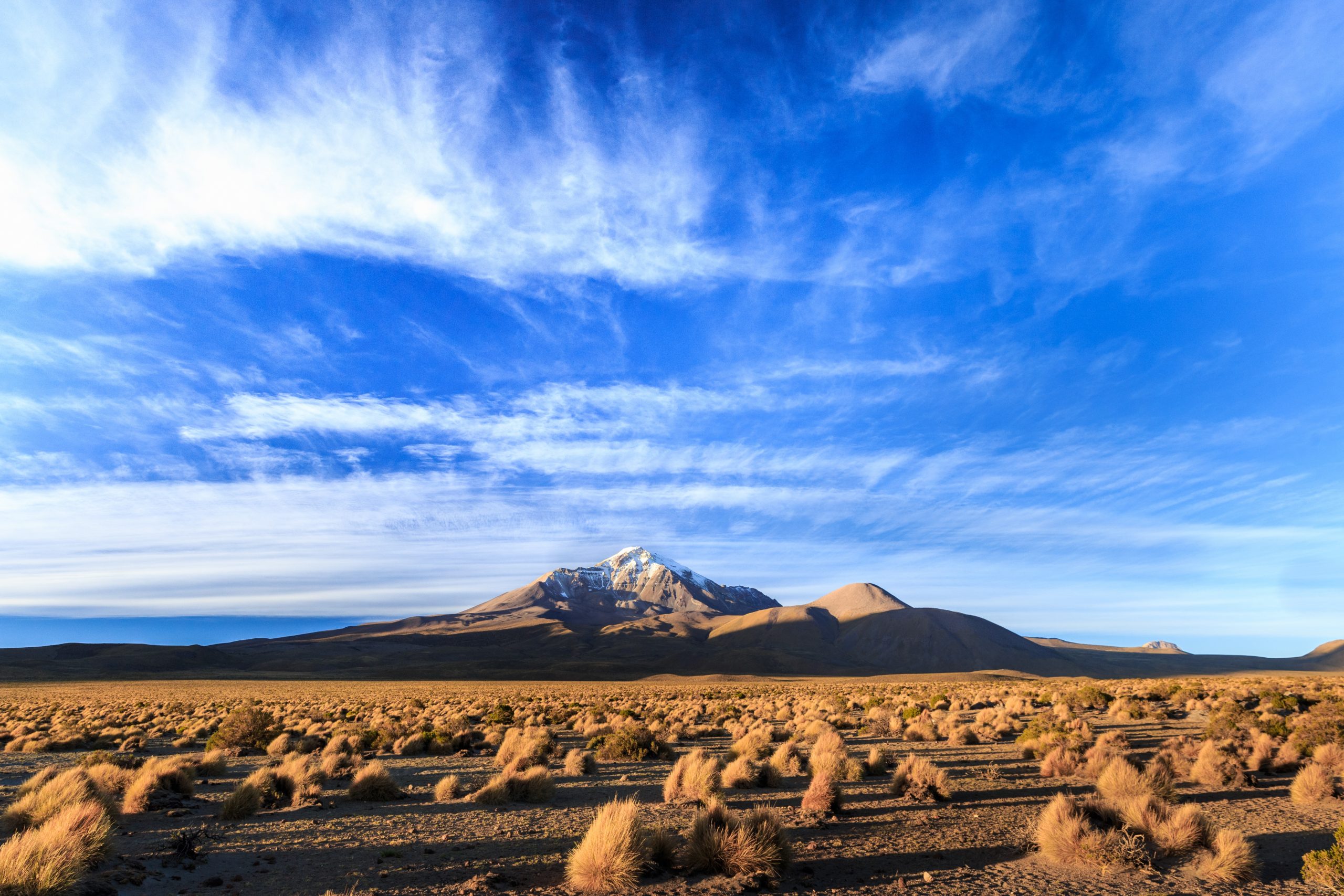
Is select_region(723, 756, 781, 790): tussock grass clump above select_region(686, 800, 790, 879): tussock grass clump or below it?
below

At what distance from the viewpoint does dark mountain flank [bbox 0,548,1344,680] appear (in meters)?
119

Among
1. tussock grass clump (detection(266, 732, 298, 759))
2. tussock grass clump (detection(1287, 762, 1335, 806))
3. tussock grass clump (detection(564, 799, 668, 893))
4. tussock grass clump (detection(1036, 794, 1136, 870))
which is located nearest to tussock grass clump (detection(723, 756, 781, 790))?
tussock grass clump (detection(1036, 794, 1136, 870))

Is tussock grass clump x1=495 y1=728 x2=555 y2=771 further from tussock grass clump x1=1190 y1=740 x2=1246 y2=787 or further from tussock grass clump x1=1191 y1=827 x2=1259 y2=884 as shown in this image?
tussock grass clump x1=1190 y1=740 x2=1246 y2=787

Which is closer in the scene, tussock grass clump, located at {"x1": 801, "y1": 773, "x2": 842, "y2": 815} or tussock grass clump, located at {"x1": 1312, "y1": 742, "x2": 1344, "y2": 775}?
tussock grass clump, located at {"x1": 801, "y1": 773, "x2": 842, "y2": 815}

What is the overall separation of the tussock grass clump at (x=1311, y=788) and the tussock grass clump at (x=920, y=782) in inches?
262

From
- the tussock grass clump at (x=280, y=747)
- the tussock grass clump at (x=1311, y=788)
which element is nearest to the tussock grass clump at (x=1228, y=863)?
the tussock grass clump at (x=1311, y=788)

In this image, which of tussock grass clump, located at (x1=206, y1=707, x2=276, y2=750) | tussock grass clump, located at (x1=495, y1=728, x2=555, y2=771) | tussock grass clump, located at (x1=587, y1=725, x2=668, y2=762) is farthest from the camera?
tussock grass clump, located at (x1=206, y1=707, x2=276, y2=750)

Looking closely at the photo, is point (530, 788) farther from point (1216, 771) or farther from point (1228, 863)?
point (1216, 771)

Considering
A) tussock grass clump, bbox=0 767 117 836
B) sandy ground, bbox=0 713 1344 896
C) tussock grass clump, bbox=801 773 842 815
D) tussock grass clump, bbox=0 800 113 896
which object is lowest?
sandy ground, bbox=0 713 1344 896

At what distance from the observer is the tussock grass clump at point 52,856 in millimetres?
6910

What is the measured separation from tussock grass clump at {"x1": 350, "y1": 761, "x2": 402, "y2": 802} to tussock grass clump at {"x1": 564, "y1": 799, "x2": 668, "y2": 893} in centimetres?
677

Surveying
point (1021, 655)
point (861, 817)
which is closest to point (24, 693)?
point (861, 817)

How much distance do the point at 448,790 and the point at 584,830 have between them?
3.97 m

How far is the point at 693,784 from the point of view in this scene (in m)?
13.4
